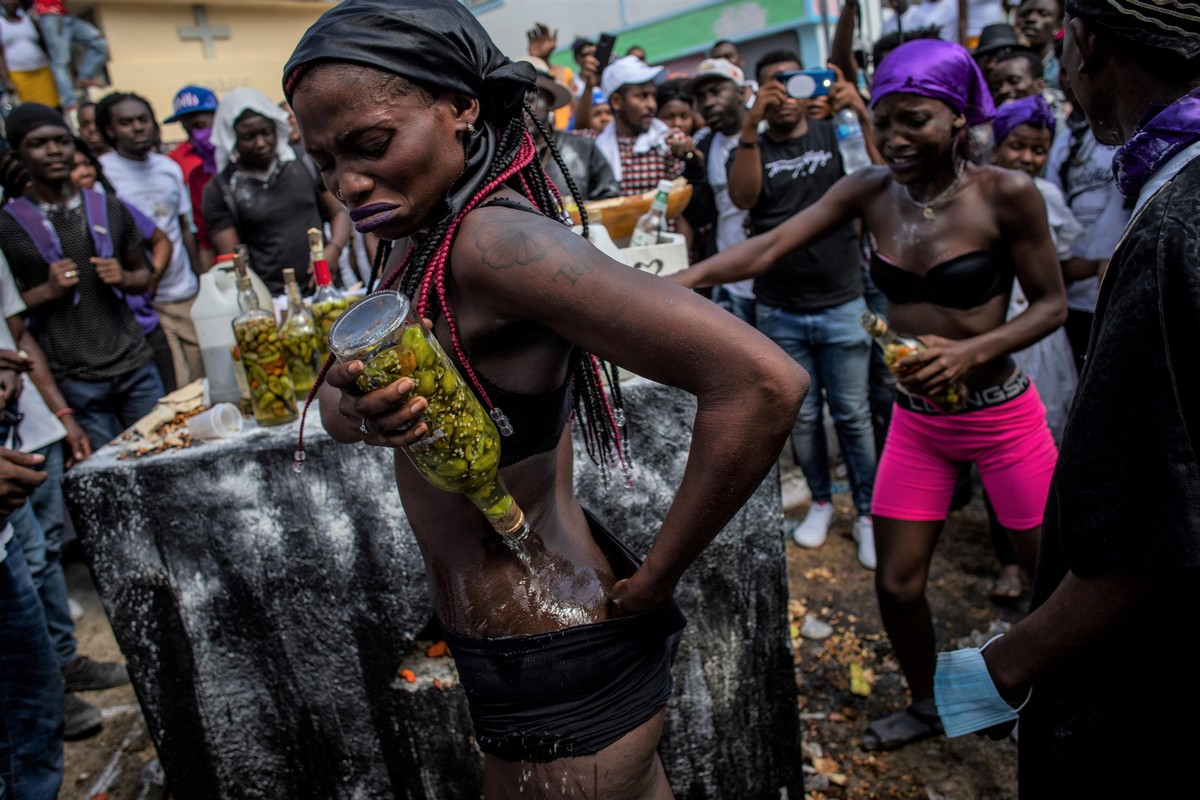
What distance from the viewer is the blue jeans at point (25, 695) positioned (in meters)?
2.47

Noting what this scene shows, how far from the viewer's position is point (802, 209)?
14.5 ft

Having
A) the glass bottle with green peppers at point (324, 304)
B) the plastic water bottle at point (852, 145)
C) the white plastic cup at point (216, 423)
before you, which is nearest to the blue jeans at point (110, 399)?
the white plastic cup at point (216, 423)

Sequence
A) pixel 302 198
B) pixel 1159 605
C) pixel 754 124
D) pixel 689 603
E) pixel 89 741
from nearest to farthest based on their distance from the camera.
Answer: pixel 1159 605
pixel 689 603
pixel 89 741
pixel 754 124
pixel 302 198

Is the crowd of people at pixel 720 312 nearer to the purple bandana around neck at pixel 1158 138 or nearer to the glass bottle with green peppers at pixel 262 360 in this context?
the purple bandana around neck at pixel 1158 138

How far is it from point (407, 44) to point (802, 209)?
3.45 meters

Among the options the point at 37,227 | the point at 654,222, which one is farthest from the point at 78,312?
the point at 654,222

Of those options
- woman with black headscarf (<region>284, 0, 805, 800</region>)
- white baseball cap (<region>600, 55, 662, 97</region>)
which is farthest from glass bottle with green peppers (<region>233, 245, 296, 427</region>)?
white baseball cap (<region>600, 55, 662, 97</region>)

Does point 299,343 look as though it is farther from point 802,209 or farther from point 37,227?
point 802,209

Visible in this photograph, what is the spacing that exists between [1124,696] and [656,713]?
2.69 ft

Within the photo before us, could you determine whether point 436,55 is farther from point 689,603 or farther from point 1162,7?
point 689,603

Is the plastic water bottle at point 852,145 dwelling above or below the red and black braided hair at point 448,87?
below

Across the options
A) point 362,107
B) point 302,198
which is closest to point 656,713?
point 362,107

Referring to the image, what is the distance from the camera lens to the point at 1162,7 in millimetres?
1188

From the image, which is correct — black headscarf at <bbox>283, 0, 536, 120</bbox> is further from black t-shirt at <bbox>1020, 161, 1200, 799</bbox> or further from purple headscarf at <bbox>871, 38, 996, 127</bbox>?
purple headscarf at <bbox>871, 38, 996, 127</bbox>
